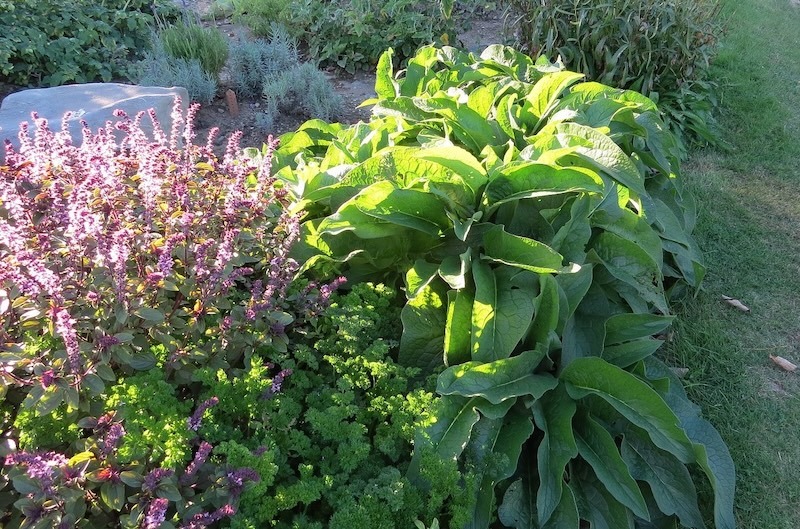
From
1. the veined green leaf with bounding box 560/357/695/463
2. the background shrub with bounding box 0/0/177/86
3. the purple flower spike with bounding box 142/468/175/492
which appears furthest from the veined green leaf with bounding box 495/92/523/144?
the background shrub with bounding box 0/0/177/86

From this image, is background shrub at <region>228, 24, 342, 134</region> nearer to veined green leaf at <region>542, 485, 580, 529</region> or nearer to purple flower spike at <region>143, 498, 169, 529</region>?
veined green leaf at <region>542, 485, 580, 529</region>

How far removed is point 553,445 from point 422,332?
55 centimetres

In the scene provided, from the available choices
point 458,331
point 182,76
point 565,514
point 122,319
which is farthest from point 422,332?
point 182,76

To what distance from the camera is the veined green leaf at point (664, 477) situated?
204 centimetres

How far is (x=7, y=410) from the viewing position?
165cm

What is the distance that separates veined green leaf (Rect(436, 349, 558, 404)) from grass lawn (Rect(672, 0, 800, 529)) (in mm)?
941

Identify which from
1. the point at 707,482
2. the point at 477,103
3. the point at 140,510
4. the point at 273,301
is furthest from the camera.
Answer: the point at 477,103

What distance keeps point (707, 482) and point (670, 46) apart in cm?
365

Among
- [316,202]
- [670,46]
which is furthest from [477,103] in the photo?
[670,46]

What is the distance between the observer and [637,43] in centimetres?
471

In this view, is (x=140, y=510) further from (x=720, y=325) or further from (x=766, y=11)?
(x=766, y=11)

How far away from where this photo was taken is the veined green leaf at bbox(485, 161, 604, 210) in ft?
6.79

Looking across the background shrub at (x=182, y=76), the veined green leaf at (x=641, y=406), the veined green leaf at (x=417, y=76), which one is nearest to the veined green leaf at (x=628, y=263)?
the veined green leaf at (x=641, y=406)

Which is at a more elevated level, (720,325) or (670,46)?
(670,46)
